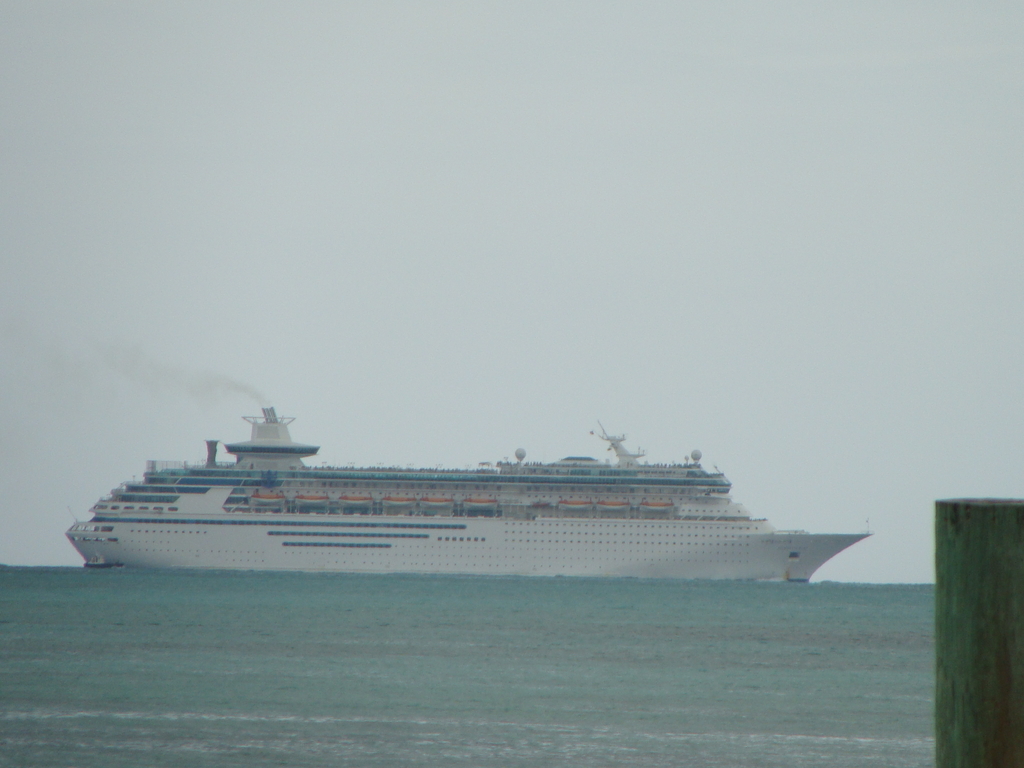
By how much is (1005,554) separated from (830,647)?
3196cm

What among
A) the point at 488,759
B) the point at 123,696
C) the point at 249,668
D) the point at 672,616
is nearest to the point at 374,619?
the point at 672,616

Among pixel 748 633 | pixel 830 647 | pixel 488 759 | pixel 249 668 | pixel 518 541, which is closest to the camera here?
pixel 488 759

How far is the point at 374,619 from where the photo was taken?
37.3 meters

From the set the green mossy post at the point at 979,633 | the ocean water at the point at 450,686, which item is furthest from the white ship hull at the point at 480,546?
the green mossy post at the point at 979,633

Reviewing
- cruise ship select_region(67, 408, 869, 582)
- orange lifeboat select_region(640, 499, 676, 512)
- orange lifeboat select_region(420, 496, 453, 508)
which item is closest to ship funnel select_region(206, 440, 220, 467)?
cruise ship select_region(67, 408, 869, 582)

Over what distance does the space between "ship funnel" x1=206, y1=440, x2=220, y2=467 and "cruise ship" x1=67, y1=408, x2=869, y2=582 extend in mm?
1953

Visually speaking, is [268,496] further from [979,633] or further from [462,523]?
[979,633]

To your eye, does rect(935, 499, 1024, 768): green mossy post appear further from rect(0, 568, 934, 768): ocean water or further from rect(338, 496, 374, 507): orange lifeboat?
rect(338, 496, 374, 507): orange lifeboat

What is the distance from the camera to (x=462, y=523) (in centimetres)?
5228

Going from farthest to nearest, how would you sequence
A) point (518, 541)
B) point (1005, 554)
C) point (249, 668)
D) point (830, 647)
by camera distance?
point (518, 541) < point (830, 647) < point (249, 668) < point (1005, 554)

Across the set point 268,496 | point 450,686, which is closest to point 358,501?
point 268,496

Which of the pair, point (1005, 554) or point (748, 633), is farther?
point (748, 633)

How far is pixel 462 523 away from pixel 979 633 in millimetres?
49889

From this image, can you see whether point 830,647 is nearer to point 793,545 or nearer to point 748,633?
point 748,633
